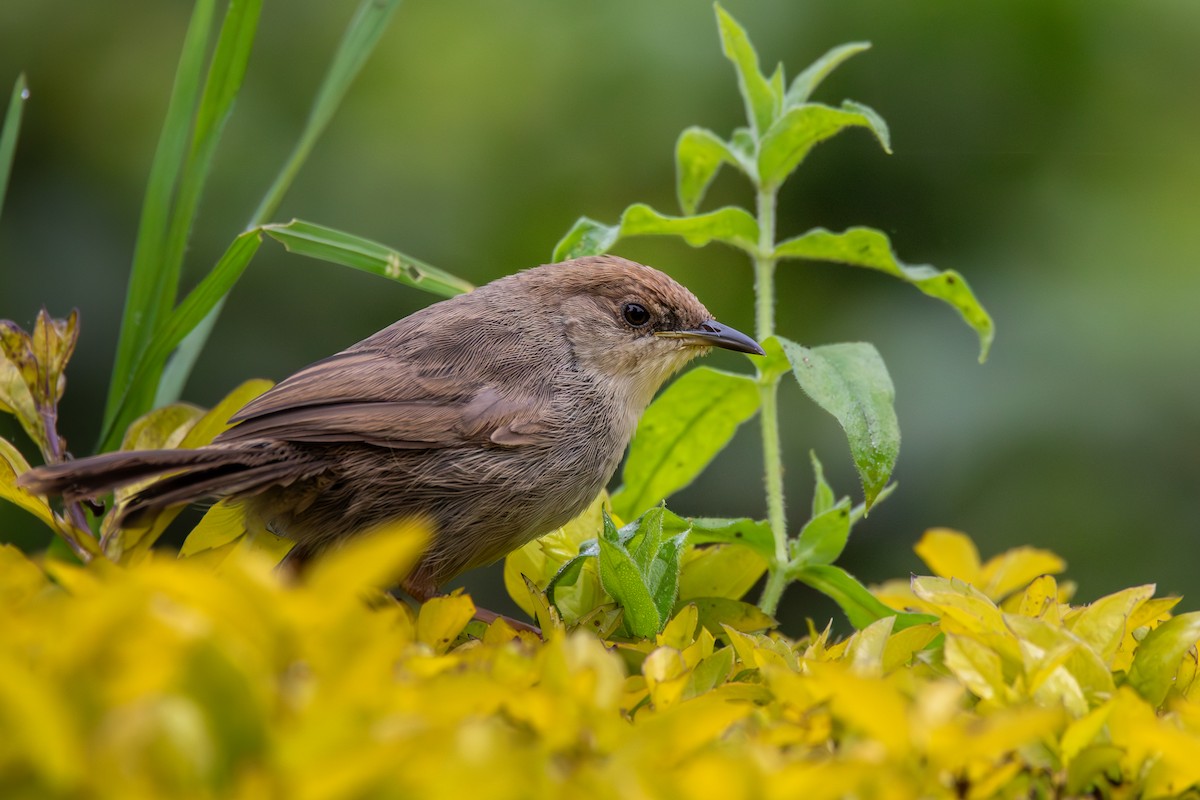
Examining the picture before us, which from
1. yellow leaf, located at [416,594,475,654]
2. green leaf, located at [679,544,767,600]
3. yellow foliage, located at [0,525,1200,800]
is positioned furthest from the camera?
green leaf, located at [679,544,767,600]

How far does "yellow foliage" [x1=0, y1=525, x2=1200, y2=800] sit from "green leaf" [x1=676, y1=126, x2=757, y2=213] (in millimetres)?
1220

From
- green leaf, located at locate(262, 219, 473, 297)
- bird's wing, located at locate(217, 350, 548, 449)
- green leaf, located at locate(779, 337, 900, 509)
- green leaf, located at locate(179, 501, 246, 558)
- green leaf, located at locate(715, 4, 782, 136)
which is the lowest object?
green leaf, located at locate(179, 501, 246, 558)

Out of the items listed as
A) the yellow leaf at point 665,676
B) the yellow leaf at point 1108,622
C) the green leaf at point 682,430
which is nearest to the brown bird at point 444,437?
the green leaf at point 682,430

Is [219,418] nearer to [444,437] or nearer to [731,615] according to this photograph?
[444,437]

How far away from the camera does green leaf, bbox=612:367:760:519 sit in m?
2.79

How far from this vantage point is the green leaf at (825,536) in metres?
2.44

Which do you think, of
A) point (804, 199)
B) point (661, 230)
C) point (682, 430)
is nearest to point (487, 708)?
point (661, 230)

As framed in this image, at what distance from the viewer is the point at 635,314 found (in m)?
3.40

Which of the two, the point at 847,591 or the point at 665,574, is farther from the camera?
the point at 847,591

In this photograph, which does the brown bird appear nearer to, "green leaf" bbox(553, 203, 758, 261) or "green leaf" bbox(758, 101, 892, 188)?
"green leaf" bbox(553, 203, 758, 261)

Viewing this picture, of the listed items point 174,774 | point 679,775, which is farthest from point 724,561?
point 174,774

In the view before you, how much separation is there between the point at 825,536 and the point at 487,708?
4.01ft

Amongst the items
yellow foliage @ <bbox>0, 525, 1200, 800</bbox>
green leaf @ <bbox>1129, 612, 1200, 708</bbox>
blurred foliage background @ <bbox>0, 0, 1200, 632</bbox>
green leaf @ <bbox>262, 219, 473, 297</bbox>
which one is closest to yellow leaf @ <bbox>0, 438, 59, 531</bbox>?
yellow foliage @ <bbox>0, 525, 1200, 800</bbox>

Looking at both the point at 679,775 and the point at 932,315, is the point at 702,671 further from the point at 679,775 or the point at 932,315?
the point at 932,315
